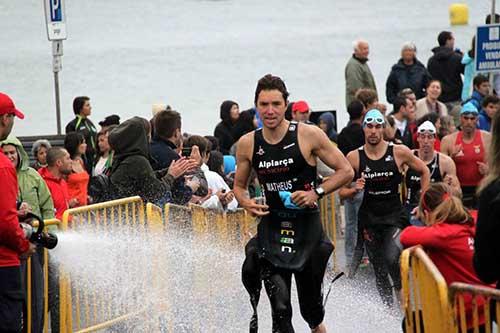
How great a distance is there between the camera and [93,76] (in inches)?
1617

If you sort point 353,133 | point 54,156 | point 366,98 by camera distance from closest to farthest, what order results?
point 54,156
point 353,133
point 366,98

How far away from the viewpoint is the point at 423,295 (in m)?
6.91

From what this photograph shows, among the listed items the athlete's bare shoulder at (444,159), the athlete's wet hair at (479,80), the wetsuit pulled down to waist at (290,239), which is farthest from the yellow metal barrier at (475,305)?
the athlete's wet hair at (479,80)

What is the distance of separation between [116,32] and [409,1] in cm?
1634

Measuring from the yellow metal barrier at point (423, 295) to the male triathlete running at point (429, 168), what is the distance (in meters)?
4.39

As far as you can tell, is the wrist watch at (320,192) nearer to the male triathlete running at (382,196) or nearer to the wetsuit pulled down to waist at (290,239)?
the wetsuit pulled down to waist at (290,239)

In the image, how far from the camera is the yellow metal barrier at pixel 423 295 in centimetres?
619

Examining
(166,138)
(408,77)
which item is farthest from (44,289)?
(408,77)

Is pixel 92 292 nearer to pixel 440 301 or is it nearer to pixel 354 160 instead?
pixel 354 160

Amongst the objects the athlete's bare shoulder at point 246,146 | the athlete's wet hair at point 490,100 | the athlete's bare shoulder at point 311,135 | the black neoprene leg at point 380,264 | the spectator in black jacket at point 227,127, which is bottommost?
the black neoprene leg at point 380,264

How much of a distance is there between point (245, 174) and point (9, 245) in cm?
200

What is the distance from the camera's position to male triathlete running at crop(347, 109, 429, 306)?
1134 cm

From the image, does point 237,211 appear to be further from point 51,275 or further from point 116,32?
point 116,32

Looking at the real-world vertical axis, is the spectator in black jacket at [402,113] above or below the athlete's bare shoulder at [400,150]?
below
